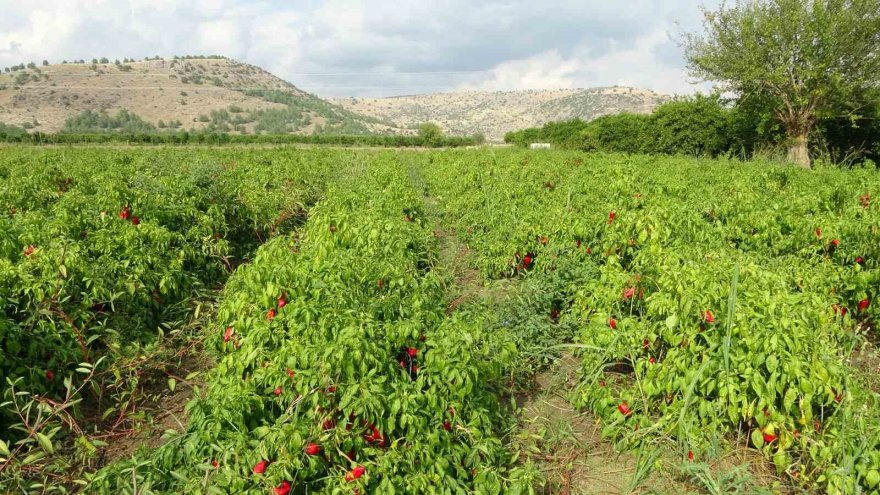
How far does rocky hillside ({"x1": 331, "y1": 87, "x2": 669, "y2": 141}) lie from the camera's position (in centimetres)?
10069

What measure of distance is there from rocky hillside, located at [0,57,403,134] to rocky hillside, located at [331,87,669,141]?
27.6m

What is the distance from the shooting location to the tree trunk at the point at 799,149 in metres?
17.8

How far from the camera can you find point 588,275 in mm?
5148

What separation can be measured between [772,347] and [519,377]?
6.40ft

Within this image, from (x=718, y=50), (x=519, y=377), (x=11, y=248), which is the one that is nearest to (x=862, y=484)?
(x=519, y=377)

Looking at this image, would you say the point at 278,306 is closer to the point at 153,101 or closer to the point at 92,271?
the point at 92,271

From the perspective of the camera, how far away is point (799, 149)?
59.0ft

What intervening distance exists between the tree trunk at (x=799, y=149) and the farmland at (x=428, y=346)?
541 inches

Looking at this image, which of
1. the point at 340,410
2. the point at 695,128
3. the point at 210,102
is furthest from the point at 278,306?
the point at 210,102

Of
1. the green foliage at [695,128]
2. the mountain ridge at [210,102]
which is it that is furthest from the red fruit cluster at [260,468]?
the mountain ridge at [210,102]

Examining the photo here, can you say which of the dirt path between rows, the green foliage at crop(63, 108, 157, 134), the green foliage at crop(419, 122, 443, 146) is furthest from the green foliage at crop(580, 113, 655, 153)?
the green foliage at crop(63, 108, 157, 134)

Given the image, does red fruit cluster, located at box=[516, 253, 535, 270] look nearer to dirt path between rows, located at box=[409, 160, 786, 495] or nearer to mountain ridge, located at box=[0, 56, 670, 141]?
dirt path between rows, located at box=[409, 160, 786, 495]

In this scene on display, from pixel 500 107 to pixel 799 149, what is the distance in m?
118

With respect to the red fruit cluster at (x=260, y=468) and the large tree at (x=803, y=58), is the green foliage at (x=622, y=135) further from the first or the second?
the red fruit cluster at (x=260, y=468)
